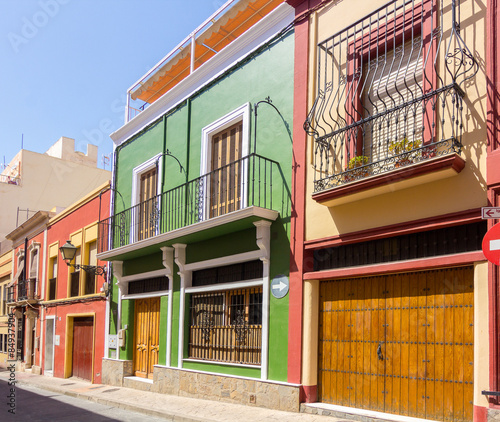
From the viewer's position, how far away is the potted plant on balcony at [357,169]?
7.93 m

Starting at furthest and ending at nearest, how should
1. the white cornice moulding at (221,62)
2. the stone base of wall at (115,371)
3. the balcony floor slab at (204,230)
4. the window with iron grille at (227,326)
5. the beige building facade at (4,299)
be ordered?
the beige building facade at (4,299), the stone base of wall at (115,371), the white cornice moulding at (221,62), the window with iron grille at (227,326), the balcony floor slab at (204,230)

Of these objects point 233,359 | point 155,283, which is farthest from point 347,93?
point 155,283

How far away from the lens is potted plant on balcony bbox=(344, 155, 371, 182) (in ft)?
26.0

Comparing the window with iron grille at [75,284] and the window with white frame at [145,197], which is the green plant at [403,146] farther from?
the window with iron grille at [75,284]

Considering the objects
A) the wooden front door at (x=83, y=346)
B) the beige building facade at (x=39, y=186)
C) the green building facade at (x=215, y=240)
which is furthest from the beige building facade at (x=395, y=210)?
the beige building facade at (x=39, y=186)

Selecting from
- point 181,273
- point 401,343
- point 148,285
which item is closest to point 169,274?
point 181,273

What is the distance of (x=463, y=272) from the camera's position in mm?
6852

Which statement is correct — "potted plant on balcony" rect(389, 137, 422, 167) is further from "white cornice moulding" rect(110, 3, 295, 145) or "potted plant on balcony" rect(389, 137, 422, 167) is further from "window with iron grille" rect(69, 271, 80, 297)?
"window with iron grille" rect(69, 271, 80, 297)

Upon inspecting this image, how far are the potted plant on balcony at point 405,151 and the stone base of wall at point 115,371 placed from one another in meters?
9.36

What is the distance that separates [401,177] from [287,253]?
2.78 m

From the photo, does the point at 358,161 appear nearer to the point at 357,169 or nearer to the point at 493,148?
the point at 357,169

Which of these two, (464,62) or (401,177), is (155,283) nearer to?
(401,177)

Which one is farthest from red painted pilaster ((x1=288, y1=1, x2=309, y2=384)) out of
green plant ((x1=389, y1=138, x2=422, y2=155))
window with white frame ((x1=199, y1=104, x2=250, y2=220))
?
green plant ((x1=389, y1=138, x2=422, y2=155))

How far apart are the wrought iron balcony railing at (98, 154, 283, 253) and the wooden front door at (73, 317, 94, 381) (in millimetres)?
3475
